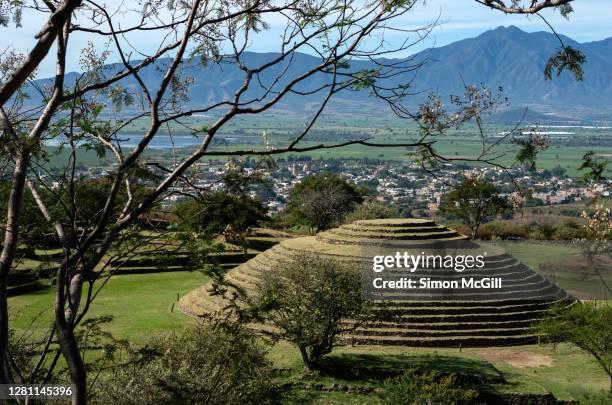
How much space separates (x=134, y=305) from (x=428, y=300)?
1373cm

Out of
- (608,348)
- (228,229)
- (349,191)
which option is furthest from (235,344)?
(349,191)

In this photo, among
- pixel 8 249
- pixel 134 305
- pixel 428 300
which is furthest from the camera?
pixel 134 305

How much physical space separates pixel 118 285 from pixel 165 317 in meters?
8.21

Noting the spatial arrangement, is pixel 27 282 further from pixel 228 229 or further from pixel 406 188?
pixel 406 188

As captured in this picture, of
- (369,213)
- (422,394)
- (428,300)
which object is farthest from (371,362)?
(369,213)

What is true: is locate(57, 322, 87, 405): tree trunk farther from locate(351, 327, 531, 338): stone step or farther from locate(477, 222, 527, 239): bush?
locate(477, 222, 527, 239): bush

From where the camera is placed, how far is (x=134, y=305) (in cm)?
3120

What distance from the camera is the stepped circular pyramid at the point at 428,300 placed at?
1058 inches

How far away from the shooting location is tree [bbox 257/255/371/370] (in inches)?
861

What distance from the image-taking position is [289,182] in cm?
11638

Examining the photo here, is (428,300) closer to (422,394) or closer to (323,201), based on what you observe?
(422,394)

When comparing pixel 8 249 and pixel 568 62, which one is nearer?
pixel 8 249

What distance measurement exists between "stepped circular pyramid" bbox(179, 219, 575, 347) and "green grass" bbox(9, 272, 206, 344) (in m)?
1.49

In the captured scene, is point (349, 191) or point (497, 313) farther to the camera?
point (349, 191)
